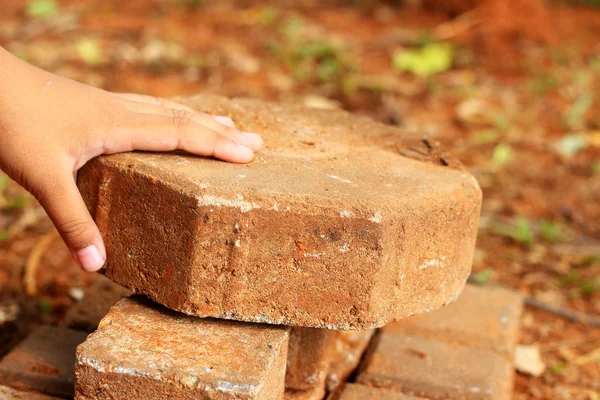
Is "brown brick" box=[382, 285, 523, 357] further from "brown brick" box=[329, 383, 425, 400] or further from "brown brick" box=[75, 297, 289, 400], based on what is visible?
"brown brick" box=[75, 297, 289, 400]

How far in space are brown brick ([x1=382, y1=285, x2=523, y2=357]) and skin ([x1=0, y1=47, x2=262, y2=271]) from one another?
3.65 feet

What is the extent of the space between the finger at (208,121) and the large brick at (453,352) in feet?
2.87

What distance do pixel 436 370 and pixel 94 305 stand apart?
1.20 meters

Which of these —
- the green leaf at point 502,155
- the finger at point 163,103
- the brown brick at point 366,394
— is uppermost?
the finger at point 163,103

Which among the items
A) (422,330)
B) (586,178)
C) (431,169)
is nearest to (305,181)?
(431,169)

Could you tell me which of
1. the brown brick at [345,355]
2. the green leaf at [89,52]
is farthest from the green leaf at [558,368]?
the green leaf at [89,52]

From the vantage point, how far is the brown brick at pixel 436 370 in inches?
106

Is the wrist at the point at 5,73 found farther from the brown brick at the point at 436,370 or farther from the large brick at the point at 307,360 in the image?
the brown brick at the point at 436,370

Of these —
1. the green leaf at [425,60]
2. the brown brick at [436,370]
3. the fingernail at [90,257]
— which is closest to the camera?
the fingernail at [90,257]

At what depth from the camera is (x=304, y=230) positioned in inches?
82.0

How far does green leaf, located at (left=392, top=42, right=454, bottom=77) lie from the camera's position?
6469mm

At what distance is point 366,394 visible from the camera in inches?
103

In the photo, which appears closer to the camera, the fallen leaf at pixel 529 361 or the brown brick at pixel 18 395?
the brown brick at pixel 18 395

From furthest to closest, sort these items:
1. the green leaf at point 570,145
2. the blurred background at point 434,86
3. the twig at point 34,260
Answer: the green leaf at point 570,145
the blurred background at point 434,86
the twig at point 34,260
